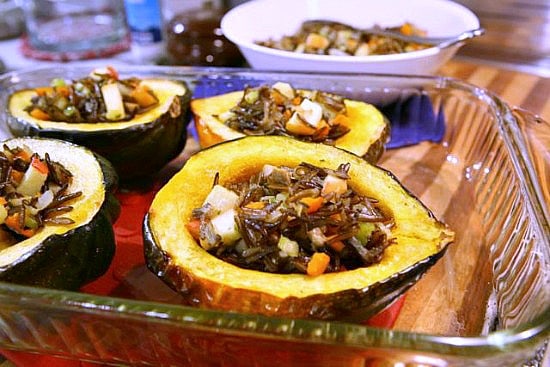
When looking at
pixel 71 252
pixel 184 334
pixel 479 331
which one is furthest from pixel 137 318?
pixel 479 331

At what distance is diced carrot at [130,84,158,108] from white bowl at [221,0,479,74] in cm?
44

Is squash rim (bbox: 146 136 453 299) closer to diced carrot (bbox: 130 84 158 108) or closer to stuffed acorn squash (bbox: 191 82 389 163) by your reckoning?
stuffed acorn squash (bbox: 191 82 389 163)

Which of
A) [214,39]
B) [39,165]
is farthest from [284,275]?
[214,39]

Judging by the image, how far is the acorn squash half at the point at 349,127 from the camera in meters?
1.33

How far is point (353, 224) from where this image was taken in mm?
964

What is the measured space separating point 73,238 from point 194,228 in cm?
19

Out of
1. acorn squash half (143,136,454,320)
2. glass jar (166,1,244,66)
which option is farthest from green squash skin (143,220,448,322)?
glass jar (166,1,244,66)

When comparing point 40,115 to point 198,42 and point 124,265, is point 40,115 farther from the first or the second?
point 198,42

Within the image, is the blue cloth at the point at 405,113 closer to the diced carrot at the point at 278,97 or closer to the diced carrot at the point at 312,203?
the diced carrot at the point at 278,97

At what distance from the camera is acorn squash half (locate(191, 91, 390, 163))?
1335 millimetres

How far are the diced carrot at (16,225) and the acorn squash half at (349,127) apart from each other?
1.61ft

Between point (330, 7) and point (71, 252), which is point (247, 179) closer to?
point (71, 252)

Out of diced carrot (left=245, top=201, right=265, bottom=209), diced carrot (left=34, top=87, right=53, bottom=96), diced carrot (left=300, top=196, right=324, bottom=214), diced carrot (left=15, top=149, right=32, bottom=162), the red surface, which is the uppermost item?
diced carrot (left=300, top=196, right=324, bottom=214)

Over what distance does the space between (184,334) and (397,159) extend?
934 mm
